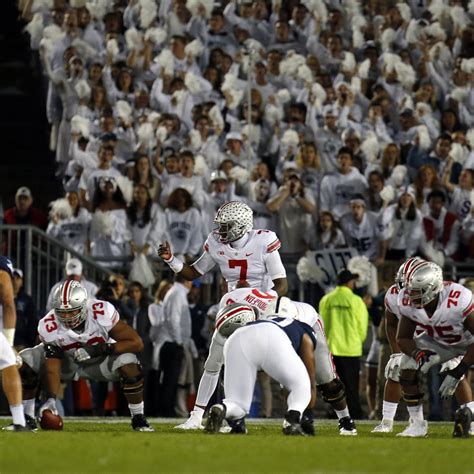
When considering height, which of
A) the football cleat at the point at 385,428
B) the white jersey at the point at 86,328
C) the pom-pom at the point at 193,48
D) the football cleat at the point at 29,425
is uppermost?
the pom-pom at the point at 193,48

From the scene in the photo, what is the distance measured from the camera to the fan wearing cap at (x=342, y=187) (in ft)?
61.0

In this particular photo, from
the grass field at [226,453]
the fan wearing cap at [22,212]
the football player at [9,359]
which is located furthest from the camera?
the fan wearing cap at [22,212]

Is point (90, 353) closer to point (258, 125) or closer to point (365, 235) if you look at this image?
point (365, 235)

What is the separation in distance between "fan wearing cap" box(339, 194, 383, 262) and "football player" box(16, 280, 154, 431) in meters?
6.20

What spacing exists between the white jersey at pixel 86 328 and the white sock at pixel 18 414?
114 centimetres

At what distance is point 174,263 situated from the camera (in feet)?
41.6

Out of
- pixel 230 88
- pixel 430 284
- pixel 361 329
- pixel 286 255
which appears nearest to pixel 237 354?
pixel 430 284

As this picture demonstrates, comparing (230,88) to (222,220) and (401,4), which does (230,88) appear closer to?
(401,4)

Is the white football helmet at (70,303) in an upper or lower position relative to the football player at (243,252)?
lower

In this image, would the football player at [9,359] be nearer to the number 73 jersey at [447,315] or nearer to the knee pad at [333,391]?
the knee pad at [333,391]

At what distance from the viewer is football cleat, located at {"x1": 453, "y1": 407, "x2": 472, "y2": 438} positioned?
36.7 feet

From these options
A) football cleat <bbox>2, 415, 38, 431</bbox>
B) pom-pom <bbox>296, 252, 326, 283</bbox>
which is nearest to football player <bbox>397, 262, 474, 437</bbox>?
football cleat <bbox>2, 415, 38, 431</bbox>

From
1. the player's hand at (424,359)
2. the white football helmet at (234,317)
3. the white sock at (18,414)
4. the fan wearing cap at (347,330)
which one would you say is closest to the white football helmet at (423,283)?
the player's hand at (424,359)

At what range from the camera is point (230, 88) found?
794 inches
